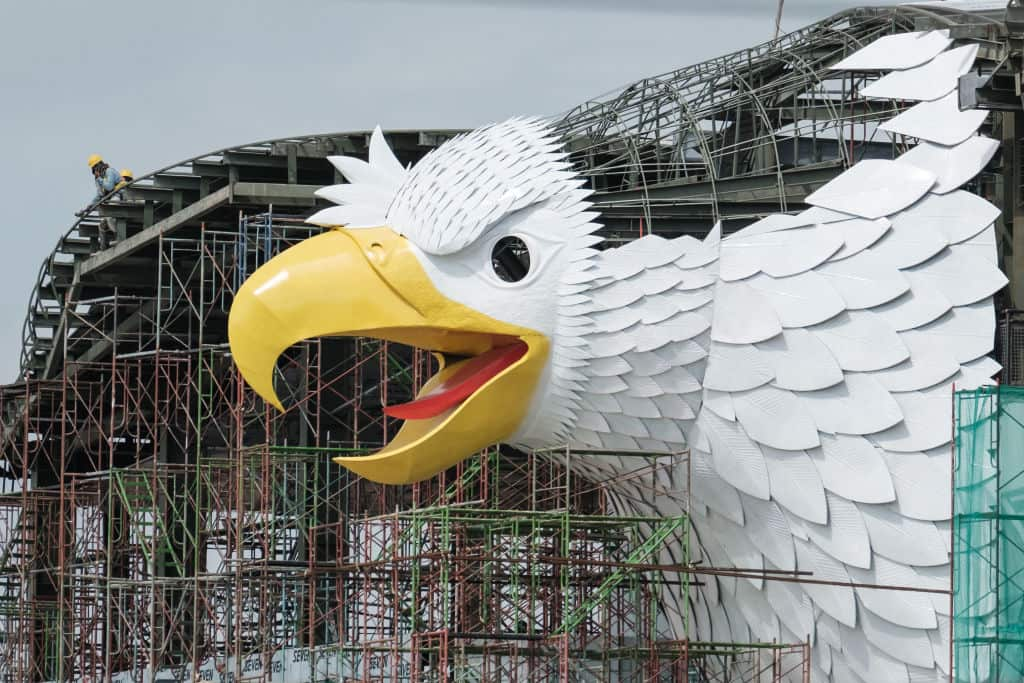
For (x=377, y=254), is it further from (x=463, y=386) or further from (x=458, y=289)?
(x=463, y=386)

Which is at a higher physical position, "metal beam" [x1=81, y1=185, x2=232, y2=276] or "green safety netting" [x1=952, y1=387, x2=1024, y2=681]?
"metal beam" [x1=81, y1=185, x2=232, y2=276]

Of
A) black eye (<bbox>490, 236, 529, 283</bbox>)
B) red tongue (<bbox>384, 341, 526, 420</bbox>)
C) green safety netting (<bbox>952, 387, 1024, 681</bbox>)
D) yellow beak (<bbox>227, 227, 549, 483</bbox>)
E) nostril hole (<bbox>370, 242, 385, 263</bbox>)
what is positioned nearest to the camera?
green safety netting (<bbox>952, 387, 1024, 681</bbox>)

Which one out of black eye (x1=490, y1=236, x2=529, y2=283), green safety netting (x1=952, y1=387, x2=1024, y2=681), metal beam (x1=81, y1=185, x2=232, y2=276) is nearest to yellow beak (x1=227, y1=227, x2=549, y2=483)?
black eye (x1=490, y1=236, x2=529, y2=283)

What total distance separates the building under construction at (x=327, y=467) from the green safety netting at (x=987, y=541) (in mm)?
890

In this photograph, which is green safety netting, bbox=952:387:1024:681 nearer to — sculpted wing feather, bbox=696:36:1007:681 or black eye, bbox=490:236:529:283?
sculpted wing feather, bbox=696:36:1007:681

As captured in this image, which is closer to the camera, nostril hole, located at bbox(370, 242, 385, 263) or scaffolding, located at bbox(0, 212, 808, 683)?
nostril hole, located at bbox(370, 242, 385, 263)

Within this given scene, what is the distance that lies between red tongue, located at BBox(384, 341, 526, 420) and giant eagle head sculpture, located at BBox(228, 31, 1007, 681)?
0.03 metres

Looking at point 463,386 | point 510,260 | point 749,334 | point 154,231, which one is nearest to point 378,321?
point 463,386

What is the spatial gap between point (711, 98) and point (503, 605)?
559cm

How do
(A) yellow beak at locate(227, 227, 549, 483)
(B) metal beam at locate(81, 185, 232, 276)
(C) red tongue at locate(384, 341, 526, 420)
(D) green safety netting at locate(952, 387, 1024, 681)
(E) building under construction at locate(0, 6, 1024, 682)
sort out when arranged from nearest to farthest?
A: (D) green safety netting at locate(952, 387, 1024, 681) < (A) yellow beak at locate(227, 227, 549, 483) < (C) red tongue at locate(384, 341, 526, 420) < (E) building under construction at locate(0, 6, 1024, 682) < (B) metal beam at locate(81, 185, 232, 276)

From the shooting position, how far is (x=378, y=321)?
20031 mm

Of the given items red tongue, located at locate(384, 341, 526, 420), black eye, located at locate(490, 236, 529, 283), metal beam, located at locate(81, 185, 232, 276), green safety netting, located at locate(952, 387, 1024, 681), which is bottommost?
green safety netting, located at locate(952, 387, 1024, 681)

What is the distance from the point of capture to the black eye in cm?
2017

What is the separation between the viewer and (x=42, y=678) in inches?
1307
